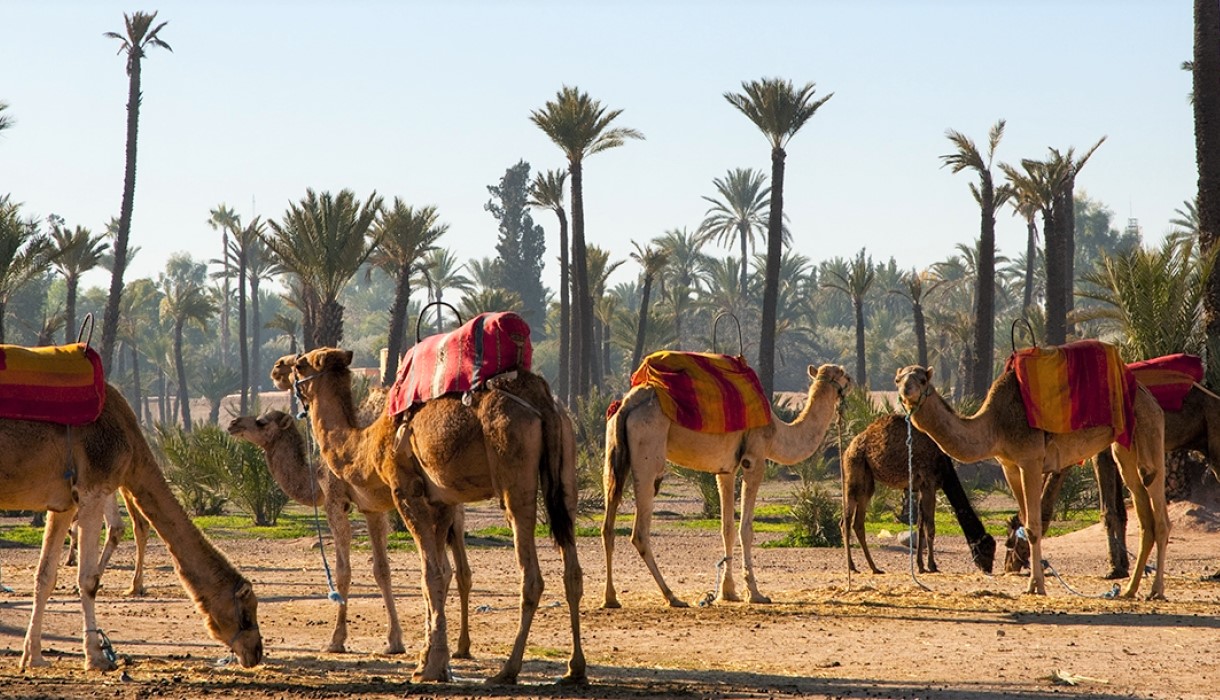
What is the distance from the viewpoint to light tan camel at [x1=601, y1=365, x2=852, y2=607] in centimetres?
1305

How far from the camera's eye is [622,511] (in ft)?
94.6

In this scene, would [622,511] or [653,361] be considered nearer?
[653,361]

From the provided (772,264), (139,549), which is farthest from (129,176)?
(139,549)

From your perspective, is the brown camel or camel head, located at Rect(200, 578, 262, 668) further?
the brown camel

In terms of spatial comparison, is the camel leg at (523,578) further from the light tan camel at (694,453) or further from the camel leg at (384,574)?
the light tan camel at (694,453)

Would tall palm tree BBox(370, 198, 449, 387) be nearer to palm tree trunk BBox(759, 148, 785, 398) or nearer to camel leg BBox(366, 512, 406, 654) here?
palm tree trunk BBox(759, 148, 785, 398)

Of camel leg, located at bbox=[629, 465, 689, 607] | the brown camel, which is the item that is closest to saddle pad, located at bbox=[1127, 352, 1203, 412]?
the brown camel

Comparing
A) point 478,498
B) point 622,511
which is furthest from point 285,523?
point 478,498

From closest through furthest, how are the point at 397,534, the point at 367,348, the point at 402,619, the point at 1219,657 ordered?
the point at 1219,657 < the point at 402,619 < the point at 397,534 < the point at 367,348

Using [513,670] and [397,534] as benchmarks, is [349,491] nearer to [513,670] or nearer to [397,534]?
[513,670]

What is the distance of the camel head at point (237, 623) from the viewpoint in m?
9.21

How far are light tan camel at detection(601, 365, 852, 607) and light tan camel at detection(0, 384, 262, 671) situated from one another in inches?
169

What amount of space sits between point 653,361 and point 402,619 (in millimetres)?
3120

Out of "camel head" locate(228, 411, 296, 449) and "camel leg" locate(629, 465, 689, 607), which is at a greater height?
"camel head" locate(228, 411, 296, 449)
